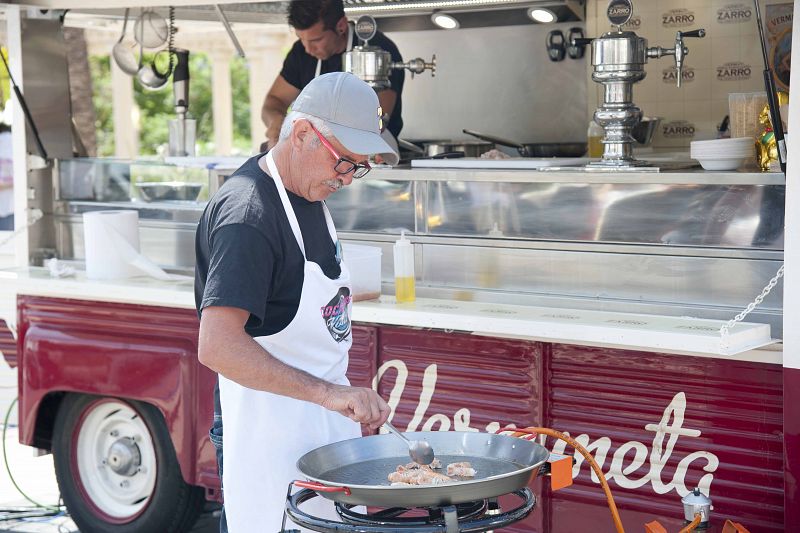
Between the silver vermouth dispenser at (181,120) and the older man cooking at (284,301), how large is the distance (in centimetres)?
297

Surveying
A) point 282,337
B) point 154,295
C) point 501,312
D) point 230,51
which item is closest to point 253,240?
point 282,337

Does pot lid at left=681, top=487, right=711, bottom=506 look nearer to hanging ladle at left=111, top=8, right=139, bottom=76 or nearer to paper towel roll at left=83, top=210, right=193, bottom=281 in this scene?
paper towel roll at left=83, top=210, right=193, bottom=281

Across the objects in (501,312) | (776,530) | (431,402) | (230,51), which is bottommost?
(776,530)

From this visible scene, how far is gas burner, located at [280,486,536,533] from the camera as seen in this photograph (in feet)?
7.34

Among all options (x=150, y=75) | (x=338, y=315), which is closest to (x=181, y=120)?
(x=150, y=75)

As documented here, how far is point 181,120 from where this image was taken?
5691 millimetres

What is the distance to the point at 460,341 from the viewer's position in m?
3.91

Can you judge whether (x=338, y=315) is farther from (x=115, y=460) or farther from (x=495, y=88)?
(x=495, y=88)

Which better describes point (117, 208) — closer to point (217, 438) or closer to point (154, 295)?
point (154, 295)

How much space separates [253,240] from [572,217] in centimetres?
174

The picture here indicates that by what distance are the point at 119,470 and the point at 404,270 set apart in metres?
A: 1.79

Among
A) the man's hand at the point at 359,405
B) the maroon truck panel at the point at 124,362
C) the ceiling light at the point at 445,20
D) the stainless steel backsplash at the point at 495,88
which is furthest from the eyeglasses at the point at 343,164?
the ceiling light at the point at 445,20

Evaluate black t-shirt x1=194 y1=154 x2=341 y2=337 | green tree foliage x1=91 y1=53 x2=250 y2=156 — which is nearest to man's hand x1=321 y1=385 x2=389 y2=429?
black t-shirt x1=194 y1=154 x2=341 y2=337

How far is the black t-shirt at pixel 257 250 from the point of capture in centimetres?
247
